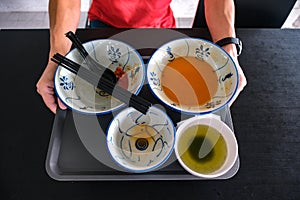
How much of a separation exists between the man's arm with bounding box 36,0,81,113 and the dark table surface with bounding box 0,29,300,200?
0.04 metres

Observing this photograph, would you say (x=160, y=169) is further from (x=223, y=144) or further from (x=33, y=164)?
(x=33, y=164)

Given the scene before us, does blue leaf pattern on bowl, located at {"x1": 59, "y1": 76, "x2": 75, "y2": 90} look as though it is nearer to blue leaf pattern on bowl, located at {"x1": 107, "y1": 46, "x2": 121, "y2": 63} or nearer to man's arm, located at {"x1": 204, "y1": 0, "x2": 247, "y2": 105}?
blue leaf pattern on bowl, located at {"x1": 107, "y1": 46, "x2": 121, "y2": 63}

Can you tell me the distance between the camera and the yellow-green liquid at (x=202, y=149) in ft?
2.02

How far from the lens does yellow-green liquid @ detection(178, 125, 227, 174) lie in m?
0.62

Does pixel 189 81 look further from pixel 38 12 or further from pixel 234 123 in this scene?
pixel 38 12

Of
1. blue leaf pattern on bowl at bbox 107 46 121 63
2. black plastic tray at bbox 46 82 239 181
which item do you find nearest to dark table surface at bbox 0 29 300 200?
black plastic tray at bbox 46 82 239 181

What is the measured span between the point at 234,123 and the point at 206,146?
0.11 metres

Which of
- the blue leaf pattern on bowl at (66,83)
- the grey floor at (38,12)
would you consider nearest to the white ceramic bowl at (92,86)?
the blue leaf pattern on bowl at (66,83)

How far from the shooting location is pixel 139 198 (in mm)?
616

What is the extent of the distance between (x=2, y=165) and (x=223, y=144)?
48 cm

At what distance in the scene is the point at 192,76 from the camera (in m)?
0.71

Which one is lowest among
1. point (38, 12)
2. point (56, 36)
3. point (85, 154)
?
point (38, 12)

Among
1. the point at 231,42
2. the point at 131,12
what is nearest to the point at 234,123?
the point at 231,42

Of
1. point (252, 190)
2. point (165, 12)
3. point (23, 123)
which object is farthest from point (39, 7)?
point (252, 190)
